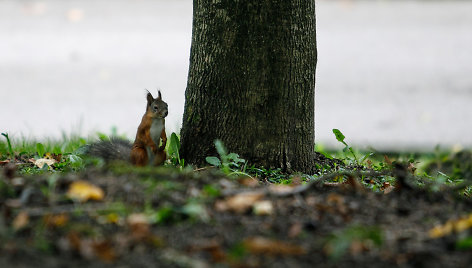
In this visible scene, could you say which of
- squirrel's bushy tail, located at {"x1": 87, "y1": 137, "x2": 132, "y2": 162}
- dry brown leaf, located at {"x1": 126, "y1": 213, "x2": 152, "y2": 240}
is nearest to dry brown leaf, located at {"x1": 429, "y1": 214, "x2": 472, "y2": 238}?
dry brown leaf, located at {"x1": 126, "y1": 213, "x2": 152, "y2": 240}

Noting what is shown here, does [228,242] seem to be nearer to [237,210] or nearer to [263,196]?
[237,210]

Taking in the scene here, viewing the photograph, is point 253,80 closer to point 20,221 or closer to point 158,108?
point 158,108

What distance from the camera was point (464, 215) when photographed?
261cm

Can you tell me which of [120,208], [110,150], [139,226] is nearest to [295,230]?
[139,226]

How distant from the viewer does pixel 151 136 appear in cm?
442

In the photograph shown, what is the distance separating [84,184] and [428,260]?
4.69 ft

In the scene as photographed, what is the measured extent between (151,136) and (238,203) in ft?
6.65

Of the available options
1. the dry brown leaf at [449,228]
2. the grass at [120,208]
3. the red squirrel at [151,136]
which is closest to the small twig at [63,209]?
the grass at [120,208]

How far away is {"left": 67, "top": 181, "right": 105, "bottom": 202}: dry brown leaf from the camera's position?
2.50 meters

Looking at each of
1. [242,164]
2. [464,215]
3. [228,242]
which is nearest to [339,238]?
[228,242]

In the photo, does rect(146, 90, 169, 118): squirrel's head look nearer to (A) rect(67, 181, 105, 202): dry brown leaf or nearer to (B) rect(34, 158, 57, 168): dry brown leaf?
(B) rect(34, 158, 57, 168): dry brown leaf

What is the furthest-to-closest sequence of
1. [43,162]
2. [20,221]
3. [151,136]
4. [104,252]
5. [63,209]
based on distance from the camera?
[43,162] → [151,136] → [63,209] → [20,221] → [104,252]

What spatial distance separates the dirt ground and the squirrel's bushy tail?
1.56m

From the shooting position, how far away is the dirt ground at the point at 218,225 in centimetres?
212
